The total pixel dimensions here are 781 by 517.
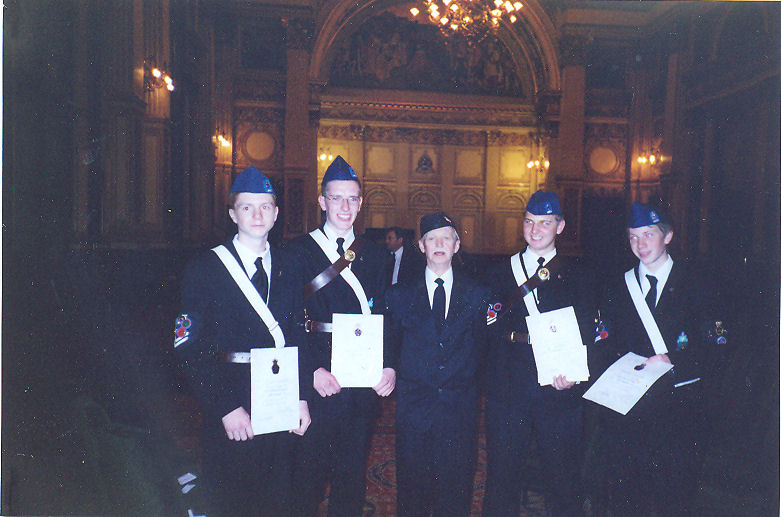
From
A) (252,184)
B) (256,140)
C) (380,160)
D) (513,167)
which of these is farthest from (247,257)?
(513,167)

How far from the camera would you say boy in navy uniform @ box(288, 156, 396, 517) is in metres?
2.47

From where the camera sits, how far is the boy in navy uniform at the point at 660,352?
248cm

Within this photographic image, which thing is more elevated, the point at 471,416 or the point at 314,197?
the point at 314,197

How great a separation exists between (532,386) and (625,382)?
44 centimetres

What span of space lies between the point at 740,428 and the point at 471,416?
2546 mm

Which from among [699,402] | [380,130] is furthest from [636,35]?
[699,402]

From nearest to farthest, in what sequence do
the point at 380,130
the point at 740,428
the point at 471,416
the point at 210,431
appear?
the point at 210,431, the point at 471,416, the point at 740,428, the point at 380,130

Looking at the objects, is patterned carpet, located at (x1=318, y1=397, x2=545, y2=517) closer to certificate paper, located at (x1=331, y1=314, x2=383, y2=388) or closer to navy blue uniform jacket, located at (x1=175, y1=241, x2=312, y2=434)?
certificate paper, located at (x1=331, y1=314, x2=383, y2=388)

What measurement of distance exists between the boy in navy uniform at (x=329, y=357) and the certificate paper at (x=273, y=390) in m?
0.21

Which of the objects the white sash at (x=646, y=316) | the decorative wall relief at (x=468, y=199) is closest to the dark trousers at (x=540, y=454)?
the white sash at (x=646, y=316)

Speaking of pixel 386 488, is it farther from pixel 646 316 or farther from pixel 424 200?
pixel 424 200

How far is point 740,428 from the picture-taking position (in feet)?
12.1

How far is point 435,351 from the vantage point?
8.03 ft

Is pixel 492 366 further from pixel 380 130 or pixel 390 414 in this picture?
pixel 380 130
